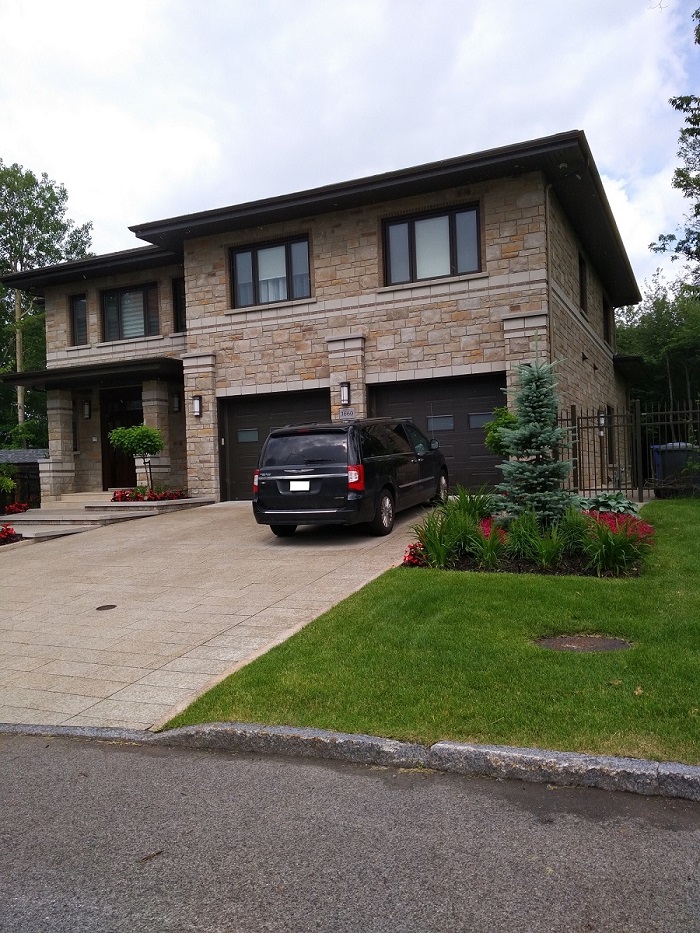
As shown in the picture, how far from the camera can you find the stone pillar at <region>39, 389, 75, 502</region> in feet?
66.3

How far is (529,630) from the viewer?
604 centimetres

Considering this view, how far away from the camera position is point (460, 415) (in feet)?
52.3

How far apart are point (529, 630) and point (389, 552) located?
425 cm

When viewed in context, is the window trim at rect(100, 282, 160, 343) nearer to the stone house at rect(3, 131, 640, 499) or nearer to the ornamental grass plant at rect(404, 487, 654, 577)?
the stone house at rect(3, 131, 640, 499)

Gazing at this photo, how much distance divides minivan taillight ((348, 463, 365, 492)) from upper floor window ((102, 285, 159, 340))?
38.8 feet

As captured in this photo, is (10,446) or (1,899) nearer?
(1,899)

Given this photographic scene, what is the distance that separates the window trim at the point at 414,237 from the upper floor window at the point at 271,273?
195cm

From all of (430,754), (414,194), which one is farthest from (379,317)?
(430,754)

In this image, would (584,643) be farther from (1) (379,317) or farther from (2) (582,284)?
(2) (582,284)

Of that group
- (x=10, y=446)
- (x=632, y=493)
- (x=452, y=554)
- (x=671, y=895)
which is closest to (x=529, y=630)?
(x=452, y=554)

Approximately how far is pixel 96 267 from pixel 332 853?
66.0 feet

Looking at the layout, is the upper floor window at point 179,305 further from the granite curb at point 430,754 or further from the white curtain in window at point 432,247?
the granite curb at point 430,754

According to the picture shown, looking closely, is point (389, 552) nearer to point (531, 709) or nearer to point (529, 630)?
point (529, 630)

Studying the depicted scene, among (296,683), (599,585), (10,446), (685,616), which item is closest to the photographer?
(296,683)
